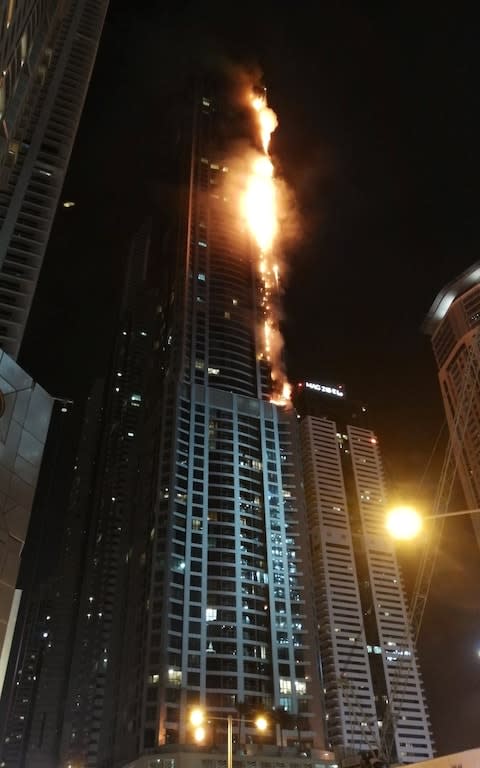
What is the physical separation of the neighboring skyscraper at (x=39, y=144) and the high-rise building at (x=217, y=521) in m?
48.6

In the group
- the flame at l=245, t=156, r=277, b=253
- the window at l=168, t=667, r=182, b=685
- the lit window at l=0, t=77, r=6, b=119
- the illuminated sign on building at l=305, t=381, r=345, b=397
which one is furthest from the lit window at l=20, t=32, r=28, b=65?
the illuminated sign on building at l=305, t=381, r=345, b=397

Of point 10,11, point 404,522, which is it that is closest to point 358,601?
point 404,522

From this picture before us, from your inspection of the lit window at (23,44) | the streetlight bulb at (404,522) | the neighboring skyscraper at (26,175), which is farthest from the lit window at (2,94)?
the streetlight bulb at (404,522)

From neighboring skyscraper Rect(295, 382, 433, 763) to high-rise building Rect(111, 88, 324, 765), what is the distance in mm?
→ 40936

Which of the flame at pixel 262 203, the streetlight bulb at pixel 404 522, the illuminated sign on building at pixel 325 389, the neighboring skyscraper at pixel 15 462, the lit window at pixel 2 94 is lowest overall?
the streetlight bulb at pixel 404 522

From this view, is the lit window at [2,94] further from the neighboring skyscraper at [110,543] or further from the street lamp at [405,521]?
the neighboring skyscraper at [110,543]

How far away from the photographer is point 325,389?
180 metres

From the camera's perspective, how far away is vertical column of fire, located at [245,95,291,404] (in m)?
96.4

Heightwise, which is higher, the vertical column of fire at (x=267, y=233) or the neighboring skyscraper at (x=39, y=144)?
the vertical column of fire at (x=267, y=233)

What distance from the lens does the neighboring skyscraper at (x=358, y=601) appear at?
129000 millimetres

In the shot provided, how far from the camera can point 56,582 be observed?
155500mm

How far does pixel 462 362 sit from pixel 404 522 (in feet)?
399

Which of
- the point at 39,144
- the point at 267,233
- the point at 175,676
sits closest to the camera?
the point at 39,144

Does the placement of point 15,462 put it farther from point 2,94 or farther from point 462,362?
point 462,362
